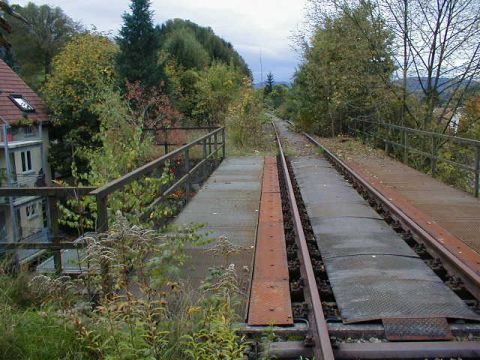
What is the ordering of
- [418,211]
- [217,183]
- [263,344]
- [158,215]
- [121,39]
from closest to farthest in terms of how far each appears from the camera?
[263,344], [158,215], [418,211], [217,183], [121,39]

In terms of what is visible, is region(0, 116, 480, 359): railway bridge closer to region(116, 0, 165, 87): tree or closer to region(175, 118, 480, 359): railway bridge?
region(175, 118, 480, 359): railway bridge

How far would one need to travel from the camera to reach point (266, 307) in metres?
4.43

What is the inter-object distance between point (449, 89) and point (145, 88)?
Result: 54.5ft

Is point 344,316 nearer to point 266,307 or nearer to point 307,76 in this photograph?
point 266,307

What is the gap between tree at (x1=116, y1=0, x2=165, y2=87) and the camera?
28.8m

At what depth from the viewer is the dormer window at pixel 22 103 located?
31.6 meters

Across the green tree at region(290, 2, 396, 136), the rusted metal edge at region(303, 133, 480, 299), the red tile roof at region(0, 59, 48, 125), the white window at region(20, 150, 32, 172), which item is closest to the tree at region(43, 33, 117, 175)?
the red tile roof at region(0, 59, 48, 125)

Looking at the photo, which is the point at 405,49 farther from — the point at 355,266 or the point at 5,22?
the point at 5,22

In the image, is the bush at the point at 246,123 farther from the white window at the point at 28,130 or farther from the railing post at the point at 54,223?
the railing post at the point at 54,223

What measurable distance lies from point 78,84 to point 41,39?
79.8ft

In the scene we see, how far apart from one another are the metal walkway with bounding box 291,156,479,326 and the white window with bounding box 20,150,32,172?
2610cm

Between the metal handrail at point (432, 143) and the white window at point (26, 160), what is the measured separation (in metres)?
18.7

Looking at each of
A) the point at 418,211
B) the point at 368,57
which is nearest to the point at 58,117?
the point at 368,57

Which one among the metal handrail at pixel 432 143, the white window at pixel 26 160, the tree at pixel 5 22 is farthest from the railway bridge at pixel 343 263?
the white window at pixel 26 160
